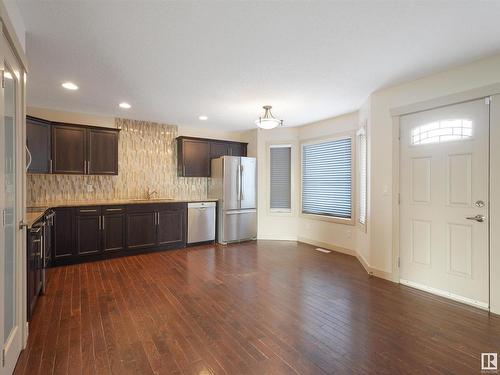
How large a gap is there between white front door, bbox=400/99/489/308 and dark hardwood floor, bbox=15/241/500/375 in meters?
0.32

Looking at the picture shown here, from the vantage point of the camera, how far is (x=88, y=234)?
172 inches

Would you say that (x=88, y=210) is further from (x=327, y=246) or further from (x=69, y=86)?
(x=327, y=246)

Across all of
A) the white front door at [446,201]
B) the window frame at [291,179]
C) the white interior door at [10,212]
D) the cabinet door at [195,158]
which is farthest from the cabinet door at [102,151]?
the white front door at [446,201]

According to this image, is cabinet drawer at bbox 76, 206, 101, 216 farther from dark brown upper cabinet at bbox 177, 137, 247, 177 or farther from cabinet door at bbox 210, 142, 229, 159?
cabinet door at bbox 210, 142, 229, 159

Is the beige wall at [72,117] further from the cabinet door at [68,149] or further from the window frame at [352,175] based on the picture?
the window frame at [352,175]

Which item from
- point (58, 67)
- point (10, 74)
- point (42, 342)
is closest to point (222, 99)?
point (58, 67)

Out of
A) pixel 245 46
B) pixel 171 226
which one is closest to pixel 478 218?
pixel 245 46

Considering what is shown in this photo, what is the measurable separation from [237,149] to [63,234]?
3.85 m

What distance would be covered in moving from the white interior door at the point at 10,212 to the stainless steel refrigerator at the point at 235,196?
3846mm

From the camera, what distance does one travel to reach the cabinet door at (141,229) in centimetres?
479

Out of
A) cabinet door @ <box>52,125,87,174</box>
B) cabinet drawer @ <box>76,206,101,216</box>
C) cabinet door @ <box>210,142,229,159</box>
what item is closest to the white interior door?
cabinet drawer @ <box>76,206,101,216</box>

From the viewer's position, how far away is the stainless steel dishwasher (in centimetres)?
546

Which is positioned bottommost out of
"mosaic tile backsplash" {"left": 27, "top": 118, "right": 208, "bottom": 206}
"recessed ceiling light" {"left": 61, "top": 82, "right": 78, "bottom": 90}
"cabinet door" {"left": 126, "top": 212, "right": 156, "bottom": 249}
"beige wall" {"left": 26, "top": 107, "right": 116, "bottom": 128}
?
"cabinet door" {"left": 126, "top": 212, "right": 156, "bottom": 249}

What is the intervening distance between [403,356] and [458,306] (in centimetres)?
139
